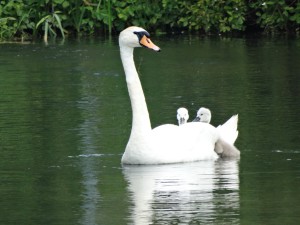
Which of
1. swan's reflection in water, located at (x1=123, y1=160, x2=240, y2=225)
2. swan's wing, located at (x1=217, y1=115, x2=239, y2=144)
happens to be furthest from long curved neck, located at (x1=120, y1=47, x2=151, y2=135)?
swan's wing, located at (x1=217, y1=115, x2=239, y2=144)

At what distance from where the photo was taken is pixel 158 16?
30.9 metres

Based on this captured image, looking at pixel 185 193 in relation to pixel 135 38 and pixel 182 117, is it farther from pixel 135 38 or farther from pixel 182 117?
pixel 182 117

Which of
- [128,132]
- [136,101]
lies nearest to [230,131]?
[136,101]

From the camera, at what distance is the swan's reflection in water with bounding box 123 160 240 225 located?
31.6 feet

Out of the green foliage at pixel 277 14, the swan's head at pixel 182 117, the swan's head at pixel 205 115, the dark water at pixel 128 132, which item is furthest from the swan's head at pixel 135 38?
the green foliage at pixel 277 14

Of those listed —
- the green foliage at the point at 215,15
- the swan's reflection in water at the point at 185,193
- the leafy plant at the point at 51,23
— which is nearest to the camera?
the swan's reflection in water at the point at 185,193

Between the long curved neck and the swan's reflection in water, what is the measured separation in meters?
0.38

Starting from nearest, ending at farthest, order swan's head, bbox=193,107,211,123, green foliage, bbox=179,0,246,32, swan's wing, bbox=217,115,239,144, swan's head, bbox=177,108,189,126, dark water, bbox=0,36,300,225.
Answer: dark water, bbox=0,36,300,225, swan's wing, bbox=217,115,239,144, swan's head, bbox=177,108,189,126, swan's head, bbox=193,107,211,123, green foliage, bbox=179,0,246,32

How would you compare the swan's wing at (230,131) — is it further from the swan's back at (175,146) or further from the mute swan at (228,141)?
the swan's back at (175,146)

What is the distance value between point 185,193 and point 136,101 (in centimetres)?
208

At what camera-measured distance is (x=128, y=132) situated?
571 inches

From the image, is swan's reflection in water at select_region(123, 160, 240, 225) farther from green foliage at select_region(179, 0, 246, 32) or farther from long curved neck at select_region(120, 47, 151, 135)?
green foliage at select_region(179, 0, 246, 32)

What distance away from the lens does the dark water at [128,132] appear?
10055mm

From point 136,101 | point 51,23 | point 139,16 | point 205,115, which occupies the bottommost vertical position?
point 51,23
